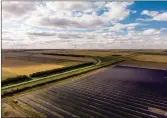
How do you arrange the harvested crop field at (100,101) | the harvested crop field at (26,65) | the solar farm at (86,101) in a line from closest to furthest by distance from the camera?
the solar farm at (86,101) < the harvested crop field at (100,101) < the harvested crop field at (26,65)

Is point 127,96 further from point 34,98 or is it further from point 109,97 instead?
point 34,98

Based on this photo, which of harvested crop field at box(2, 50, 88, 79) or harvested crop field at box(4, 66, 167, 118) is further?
harvested crop field at box(2, 50, 88, 79)

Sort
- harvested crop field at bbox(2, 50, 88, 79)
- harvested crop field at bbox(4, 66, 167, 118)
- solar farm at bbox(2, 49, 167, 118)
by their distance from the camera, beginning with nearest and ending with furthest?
solar farm at bbox(2, 49, 167, 118), harvested crop field at bbox(4, 66, 167, 118), harvested crop field at bbox(2, 50, 88, 79)

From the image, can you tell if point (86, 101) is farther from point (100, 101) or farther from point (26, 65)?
point (26, 65)

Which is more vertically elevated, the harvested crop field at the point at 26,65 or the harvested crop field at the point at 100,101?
the harvested crop field at the point at 26,65

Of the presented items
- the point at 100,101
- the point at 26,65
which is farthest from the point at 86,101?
the point at 26,65

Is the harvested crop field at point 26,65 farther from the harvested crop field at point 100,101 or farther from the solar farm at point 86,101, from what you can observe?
the harvested crop field at point 100,101

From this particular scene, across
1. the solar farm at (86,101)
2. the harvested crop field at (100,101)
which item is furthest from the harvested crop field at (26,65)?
the harvested crop field at (100,101)

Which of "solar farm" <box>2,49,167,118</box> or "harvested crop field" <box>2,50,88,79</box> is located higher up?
"harvested crop field" <box>2,50,88,79</box>

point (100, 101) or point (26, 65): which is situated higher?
point (26, 65)

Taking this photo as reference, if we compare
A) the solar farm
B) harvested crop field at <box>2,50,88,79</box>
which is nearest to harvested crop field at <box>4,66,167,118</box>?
the solar farm

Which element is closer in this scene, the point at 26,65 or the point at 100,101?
the point at 100,101

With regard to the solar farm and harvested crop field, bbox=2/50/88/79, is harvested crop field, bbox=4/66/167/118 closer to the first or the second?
the solar farm
